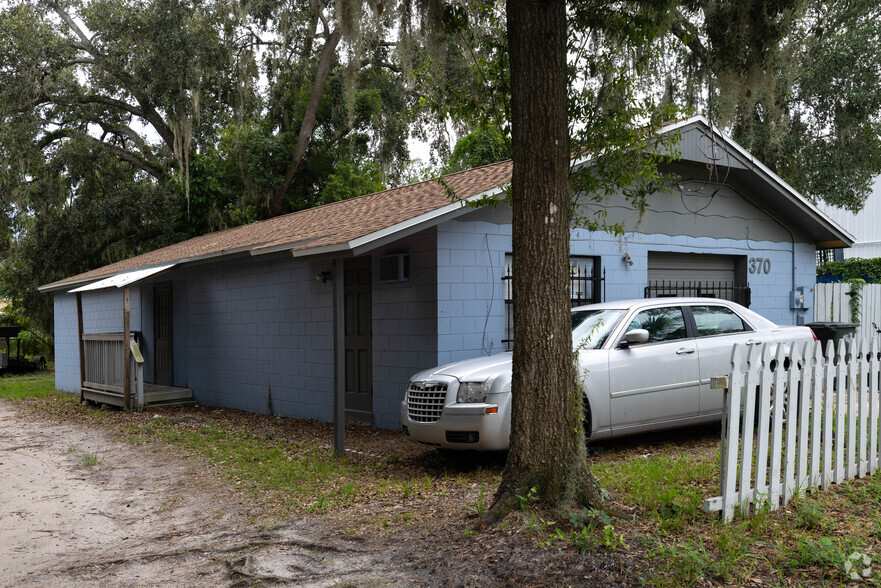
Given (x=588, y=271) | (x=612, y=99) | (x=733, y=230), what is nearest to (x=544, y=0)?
(x=612, y=99)

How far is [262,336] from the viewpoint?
13.3m

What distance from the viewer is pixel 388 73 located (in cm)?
2536

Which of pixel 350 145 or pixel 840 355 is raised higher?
pixel 350 145

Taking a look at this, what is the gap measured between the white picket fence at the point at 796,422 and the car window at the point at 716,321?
211 centimetres

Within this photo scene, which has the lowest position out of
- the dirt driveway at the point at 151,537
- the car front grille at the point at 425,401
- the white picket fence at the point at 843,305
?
the dirt driveway at the point at 151,537

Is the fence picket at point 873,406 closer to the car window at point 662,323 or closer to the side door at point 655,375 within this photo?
the side door at point 655,375

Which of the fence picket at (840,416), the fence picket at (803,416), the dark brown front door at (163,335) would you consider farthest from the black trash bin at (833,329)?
the dark brown front door at (163,335)

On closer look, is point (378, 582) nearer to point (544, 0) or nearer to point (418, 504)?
point (418, 504)

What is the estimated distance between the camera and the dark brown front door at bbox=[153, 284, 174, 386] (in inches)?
650

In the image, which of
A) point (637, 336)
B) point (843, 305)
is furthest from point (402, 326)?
point (843, 305)

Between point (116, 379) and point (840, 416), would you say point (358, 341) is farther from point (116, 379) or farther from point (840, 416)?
point (840, 416)

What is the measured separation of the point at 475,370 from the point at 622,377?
1.57m

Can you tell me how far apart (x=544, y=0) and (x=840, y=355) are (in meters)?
3.65

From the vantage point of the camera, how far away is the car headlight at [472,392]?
7.42 meters
